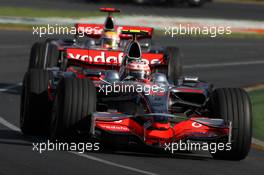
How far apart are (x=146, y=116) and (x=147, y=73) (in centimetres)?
220

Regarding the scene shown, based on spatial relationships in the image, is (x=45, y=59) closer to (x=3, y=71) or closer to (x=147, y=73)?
(x=3, y=71)

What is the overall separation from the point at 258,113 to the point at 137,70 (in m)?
4.12

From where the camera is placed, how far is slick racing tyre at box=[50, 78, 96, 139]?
1345cm

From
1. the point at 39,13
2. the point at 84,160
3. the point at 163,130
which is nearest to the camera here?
the point at 84,160

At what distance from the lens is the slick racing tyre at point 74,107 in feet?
44.1

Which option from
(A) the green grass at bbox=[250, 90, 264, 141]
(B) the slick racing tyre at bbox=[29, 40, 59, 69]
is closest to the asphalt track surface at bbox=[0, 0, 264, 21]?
(A) the green grass at bbox=[250, 90, 264, 141]

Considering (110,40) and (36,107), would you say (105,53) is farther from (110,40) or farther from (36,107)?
(36,107)

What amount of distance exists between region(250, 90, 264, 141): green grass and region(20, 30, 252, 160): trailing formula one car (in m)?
1.49

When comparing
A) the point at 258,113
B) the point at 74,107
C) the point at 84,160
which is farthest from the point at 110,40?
the point at 84,160

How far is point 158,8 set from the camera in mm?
50719

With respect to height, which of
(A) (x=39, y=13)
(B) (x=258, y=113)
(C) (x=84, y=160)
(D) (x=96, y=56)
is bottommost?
(B) (x=258, y=113)

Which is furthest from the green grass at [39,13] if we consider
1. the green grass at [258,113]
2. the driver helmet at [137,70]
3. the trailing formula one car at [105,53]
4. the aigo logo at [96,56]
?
the driver helmet at [137,70]

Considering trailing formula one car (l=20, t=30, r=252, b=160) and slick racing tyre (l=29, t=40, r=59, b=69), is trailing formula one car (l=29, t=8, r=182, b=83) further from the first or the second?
trailing formula one car (l=20, t=30, r=252, b=160)

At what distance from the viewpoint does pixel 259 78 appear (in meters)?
26.3
